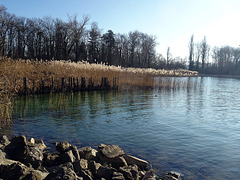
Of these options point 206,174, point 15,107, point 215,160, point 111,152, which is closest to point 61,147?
point 111,152

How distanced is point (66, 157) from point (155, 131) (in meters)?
3.67

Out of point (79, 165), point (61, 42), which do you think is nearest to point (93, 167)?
point (79, 165)

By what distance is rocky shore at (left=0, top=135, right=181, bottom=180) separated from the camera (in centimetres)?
346

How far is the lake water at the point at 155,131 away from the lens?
4.93 m

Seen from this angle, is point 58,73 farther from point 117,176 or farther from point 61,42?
point 61,42

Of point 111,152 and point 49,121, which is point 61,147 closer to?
point 111,152

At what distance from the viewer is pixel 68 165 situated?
3805 millimetres

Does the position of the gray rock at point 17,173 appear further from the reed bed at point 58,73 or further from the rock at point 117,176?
the reed bed at point 58,73

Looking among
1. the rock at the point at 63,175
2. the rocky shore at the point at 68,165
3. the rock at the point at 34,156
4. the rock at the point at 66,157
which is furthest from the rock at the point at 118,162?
the rock at the point at 34,156

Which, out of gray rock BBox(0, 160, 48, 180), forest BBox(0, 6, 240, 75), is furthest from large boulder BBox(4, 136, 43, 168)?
forest BBox(0, 6, 240, 75)

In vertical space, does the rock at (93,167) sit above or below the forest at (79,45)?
below

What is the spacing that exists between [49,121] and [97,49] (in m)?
43.7

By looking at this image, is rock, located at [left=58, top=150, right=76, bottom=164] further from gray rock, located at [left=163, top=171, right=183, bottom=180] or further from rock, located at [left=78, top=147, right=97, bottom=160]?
gray rock, located at [left=163, top=171, right=183, bottom=180]

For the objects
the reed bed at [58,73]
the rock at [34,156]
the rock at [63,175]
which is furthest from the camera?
the reed bed at [58,73]
